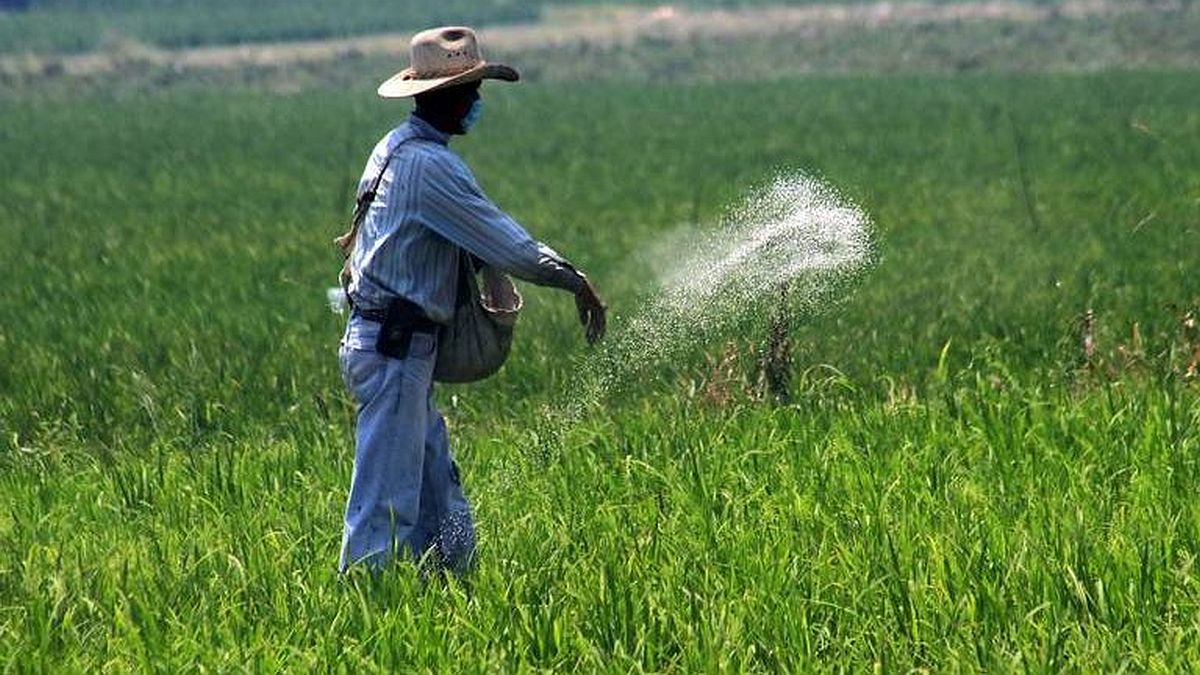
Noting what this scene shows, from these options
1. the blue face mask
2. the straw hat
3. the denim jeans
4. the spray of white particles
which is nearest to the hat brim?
the straw hat

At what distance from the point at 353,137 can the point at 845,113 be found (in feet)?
24.6

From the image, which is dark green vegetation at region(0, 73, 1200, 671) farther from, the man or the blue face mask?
the blue face mask

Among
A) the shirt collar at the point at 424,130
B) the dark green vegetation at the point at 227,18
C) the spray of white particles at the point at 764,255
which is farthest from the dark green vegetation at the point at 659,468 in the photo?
the dark green vegetation at the point at 227,18

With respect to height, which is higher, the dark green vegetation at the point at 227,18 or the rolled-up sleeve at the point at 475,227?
the rolled-up sleeve at the point at 475,227

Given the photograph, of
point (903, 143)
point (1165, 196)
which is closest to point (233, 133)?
point (903, 143)

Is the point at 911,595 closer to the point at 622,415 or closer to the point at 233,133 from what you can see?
the point at 622,415

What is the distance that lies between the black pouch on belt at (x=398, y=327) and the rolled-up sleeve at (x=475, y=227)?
208mm

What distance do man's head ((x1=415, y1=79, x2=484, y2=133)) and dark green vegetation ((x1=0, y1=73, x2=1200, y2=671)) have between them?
3.68 ft

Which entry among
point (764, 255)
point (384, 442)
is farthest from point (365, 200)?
point (764, 255)

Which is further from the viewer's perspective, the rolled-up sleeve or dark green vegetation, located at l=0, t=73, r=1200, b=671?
the rolled-up sleeve

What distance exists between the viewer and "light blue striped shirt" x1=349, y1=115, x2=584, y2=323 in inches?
204

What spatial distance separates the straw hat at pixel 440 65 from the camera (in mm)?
5168

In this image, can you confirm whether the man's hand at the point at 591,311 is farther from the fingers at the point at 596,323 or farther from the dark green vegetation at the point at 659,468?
the dark green vegetation at the point at 659,468

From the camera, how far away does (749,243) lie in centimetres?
649
